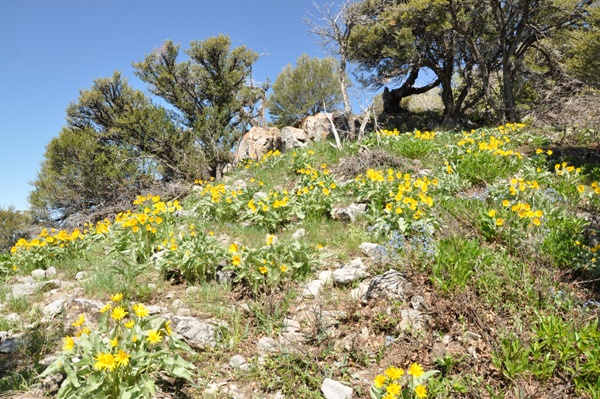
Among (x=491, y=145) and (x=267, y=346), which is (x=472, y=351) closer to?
(x=267, y=346)

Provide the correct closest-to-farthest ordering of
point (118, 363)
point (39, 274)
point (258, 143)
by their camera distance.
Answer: point (118, 363), point (39, 274), point (258, 143)

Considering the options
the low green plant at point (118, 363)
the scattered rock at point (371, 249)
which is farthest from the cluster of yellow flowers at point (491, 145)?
the low green plant at point (118, 363)

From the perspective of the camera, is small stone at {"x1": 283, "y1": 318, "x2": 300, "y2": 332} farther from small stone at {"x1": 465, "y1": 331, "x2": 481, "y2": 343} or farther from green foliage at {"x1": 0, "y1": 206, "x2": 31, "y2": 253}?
green foliage at {"x1": 0, "y1": 206, "x2": 31, "y2": 253}

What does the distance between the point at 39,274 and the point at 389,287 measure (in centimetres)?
442

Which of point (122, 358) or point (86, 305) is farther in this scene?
point (86, 305)

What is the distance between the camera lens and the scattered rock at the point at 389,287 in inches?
118

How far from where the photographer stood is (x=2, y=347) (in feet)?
9.16

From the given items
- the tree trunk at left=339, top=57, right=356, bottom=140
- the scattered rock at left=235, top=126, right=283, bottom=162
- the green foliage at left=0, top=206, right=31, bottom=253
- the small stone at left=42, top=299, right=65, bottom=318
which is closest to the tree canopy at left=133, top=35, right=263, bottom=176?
the scattered rock at left=235, top=126, right=283, bottom=162

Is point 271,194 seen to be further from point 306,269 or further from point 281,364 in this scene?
point 281,364

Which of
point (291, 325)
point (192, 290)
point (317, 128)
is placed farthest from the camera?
point (317, 128)

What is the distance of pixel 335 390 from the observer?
2256mm

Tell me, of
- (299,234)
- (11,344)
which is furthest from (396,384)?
(11,344)

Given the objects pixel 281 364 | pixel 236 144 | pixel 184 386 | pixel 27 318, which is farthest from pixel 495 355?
pixel 236 144

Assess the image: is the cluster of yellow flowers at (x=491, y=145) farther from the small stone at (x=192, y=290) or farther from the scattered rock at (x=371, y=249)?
the small stone at (x=192, y=290)
